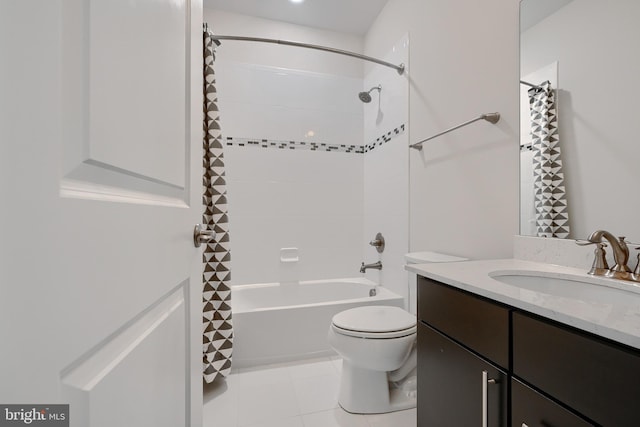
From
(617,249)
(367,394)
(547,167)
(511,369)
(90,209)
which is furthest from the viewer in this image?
(367,394)

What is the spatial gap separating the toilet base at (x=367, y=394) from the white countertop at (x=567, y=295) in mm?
763

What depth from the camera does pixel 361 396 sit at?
1421mm

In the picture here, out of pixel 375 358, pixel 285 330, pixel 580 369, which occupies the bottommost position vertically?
pixel 285 330

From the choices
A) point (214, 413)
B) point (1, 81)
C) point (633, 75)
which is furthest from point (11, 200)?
point (214, 413)

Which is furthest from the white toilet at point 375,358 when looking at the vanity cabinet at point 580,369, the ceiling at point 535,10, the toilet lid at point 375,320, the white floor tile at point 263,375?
the ceiling at point 535,10

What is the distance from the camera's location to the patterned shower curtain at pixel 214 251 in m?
1.60

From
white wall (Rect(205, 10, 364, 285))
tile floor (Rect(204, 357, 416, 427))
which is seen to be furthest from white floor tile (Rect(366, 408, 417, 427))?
white wall (Rect(205, 10, 364, 285))

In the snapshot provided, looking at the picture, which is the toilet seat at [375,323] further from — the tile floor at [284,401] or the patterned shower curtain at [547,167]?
the patterned shower curtain at [547,167]

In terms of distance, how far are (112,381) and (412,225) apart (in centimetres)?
177

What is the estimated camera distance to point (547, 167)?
107 cm

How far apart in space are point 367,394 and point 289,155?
1.88m

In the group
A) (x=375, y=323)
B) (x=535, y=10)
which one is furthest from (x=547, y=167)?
(x=375, y=323)

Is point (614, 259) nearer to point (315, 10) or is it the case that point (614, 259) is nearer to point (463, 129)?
point (463, 129)

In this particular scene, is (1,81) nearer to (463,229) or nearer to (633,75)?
(633,75)
